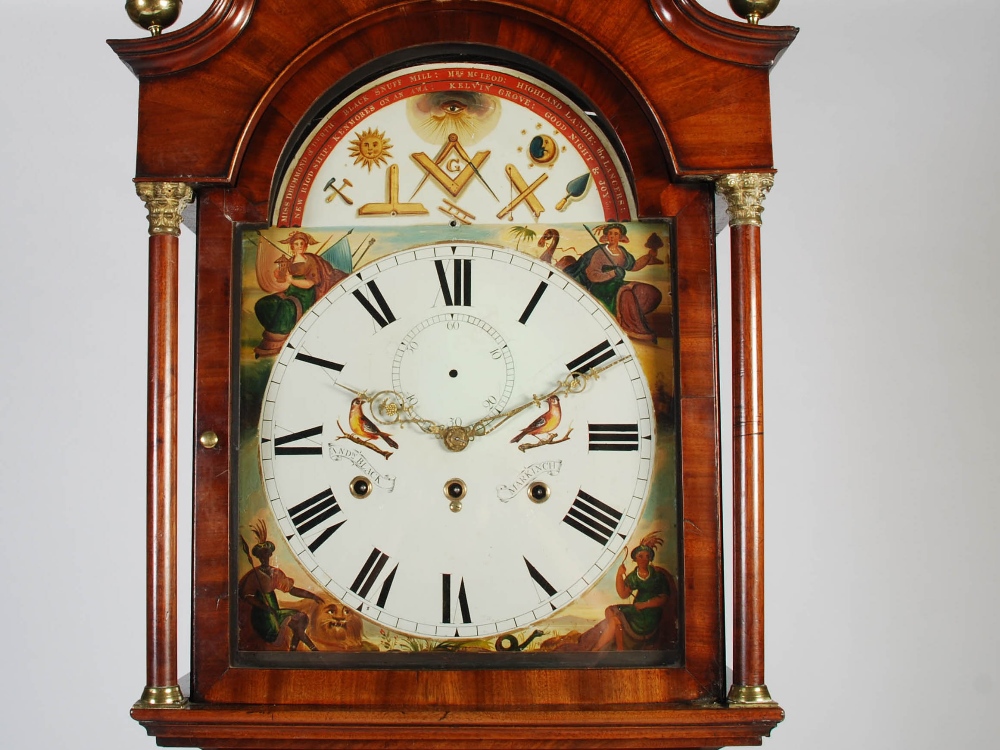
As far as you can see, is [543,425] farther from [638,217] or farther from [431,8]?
[431,8]

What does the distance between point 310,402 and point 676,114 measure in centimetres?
90

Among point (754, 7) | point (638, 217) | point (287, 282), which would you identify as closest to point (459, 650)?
point (287, 282)

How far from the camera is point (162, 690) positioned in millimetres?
2240

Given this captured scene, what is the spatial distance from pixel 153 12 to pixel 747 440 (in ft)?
4.63

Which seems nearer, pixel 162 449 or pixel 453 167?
pixel 162 449

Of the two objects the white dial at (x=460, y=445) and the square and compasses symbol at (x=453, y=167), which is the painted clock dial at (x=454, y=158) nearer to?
the square and compasses symbol at (x=453, y=167)

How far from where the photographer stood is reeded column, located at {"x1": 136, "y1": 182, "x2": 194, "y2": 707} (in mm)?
2260

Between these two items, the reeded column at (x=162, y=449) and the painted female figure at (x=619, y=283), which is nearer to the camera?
the reeded column at (x=162, y=449)

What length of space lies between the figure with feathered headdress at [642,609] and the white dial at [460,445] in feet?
0.17

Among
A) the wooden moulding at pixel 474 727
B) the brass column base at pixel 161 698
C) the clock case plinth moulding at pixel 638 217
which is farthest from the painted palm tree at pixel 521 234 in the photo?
the brass column base at pixel 161 698

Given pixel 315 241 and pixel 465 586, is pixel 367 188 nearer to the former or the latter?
pixel 315 241

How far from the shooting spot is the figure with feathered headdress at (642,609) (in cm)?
230

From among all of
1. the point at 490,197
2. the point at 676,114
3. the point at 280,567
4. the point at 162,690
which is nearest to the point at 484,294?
the point at 490,197

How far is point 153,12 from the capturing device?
7.73 feet
